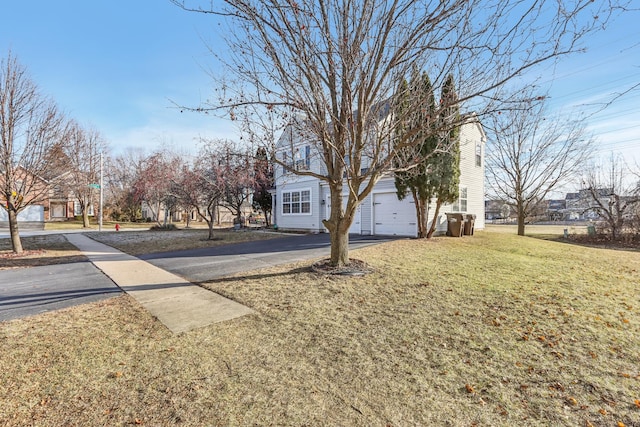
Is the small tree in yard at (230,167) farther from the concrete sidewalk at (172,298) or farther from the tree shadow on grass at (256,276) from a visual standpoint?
the concrete sidewalk at (172,298)

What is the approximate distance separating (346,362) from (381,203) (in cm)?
1264

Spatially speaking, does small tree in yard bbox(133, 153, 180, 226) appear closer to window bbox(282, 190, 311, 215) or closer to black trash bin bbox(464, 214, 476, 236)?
window bbox(282, 190, 311, 215)

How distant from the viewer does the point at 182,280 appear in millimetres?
6625

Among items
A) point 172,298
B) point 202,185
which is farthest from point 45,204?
point 172,298

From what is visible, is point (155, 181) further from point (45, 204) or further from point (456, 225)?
point (45, 204)

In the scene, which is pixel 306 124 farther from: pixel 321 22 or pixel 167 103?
pixel 167 103

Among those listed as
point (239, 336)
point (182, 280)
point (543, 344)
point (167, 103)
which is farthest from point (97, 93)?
point (543, 344)

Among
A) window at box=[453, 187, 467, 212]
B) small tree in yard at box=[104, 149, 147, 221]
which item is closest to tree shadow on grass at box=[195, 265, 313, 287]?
window at box=[453, 187, 467, 212]

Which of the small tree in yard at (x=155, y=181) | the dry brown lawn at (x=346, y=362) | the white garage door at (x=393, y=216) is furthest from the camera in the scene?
the small tree in yard at (x=155, y=181)

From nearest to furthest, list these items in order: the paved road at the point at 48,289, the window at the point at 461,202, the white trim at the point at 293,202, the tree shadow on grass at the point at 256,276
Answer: the paved road at the point at 48,289 < the tree shadow on grass at the point at 256,276 < the window at the point at 461,202 < the white trim at the point at 293,202

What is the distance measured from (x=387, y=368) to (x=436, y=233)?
12110 mm


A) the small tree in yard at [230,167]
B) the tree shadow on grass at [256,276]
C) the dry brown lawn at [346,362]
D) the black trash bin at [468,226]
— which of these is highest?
the small tree in yard at [230,167]

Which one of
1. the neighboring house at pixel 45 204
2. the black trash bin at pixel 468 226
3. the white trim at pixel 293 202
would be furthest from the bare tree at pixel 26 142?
the black trash bin at pixel 468 226

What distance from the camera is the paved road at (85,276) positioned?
203 inches
